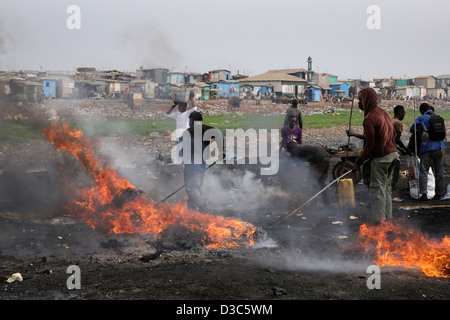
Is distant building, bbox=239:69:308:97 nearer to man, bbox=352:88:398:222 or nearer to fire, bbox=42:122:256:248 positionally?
fire, bbox=42:122:256:248

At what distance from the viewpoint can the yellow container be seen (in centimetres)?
758

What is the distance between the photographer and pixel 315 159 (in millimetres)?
7750

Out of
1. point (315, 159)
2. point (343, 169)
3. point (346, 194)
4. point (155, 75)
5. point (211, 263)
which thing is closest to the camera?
point (211, 263)

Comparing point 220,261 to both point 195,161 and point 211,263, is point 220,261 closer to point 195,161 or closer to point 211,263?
point 211,263

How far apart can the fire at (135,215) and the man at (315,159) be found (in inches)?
77.0

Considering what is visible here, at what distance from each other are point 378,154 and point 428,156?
2.77 meters

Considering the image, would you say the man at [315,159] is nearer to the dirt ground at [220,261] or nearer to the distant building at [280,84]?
the dirt ground at [220,261]

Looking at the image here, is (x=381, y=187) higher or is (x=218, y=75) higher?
(x=218, y=75)

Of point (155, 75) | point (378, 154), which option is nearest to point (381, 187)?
point (378, 154)

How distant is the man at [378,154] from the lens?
5.71m

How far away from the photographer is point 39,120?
9.57 metres

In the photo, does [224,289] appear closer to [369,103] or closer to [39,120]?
[369,103]

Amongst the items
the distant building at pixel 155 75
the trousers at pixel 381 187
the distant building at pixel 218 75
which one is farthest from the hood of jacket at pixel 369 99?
the distant building at pixel 218 75
